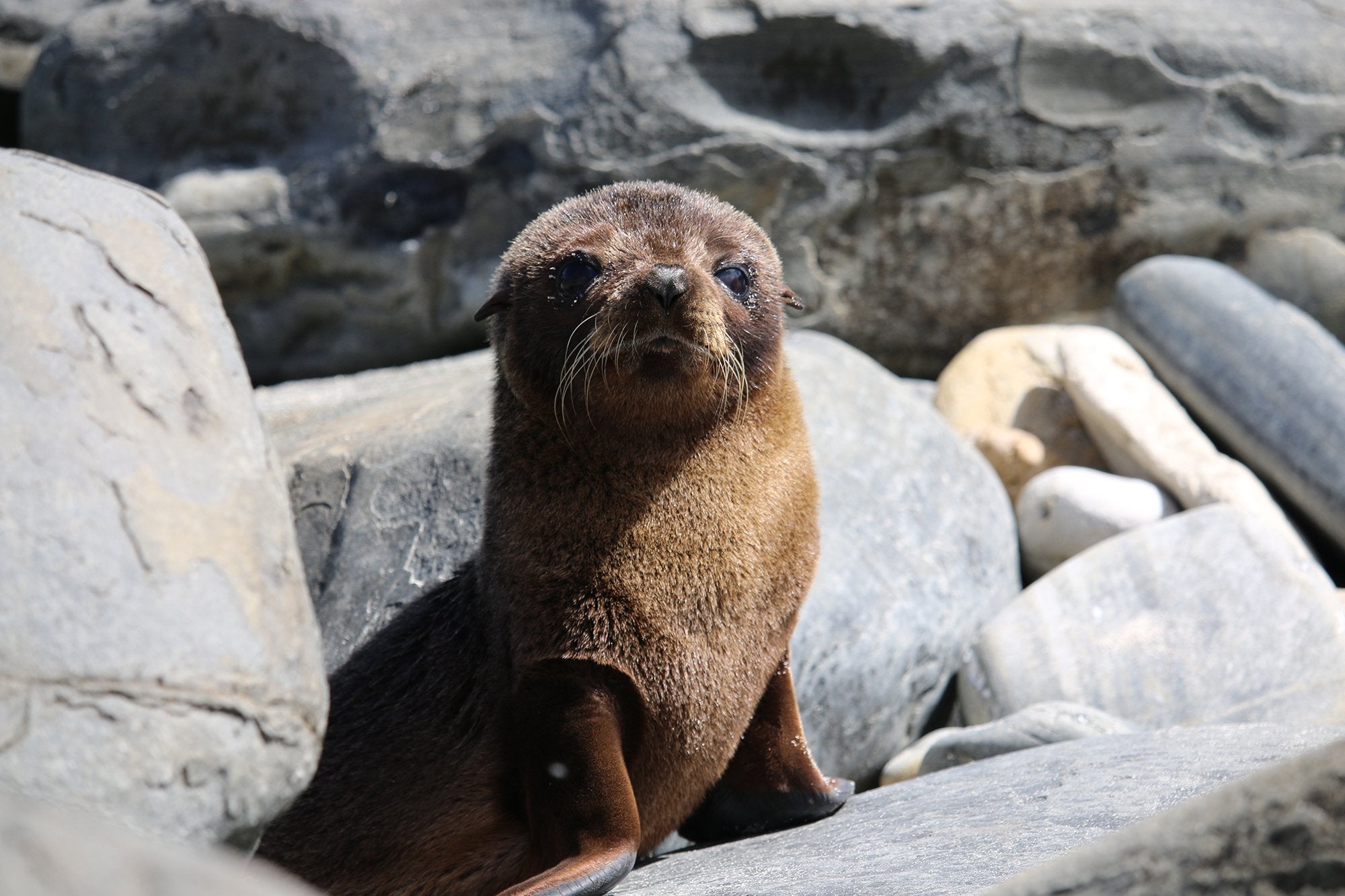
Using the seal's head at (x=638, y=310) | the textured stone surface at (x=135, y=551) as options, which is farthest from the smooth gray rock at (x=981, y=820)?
the textured stone surface at (x=135, y=551)

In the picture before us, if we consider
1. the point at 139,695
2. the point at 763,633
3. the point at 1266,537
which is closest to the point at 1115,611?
the point at 1266,537

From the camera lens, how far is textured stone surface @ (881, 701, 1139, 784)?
389cm

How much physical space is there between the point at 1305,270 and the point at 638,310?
509 cm

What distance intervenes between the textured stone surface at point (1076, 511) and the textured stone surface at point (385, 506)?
2.42 m

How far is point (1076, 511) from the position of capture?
530 cm

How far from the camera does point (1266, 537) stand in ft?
15.6

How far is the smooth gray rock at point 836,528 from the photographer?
419 cm

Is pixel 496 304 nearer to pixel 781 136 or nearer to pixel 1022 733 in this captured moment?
pixel 1022 733

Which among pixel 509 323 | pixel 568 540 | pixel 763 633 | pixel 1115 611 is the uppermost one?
pixel 509 323

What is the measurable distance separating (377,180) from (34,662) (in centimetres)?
520

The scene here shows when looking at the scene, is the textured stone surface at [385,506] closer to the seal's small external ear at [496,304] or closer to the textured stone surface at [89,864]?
the seal's small external ear at [496,304]

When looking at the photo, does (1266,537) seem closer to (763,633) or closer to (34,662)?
(763,633)

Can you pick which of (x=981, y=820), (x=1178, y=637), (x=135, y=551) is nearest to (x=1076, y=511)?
(x=1178, y=637)

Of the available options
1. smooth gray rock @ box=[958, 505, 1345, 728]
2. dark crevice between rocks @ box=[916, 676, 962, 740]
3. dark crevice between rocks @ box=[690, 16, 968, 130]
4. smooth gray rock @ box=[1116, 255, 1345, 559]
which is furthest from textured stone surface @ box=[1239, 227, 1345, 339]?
dark crevice between rocks @ box=[916, 676, 962, 740]
